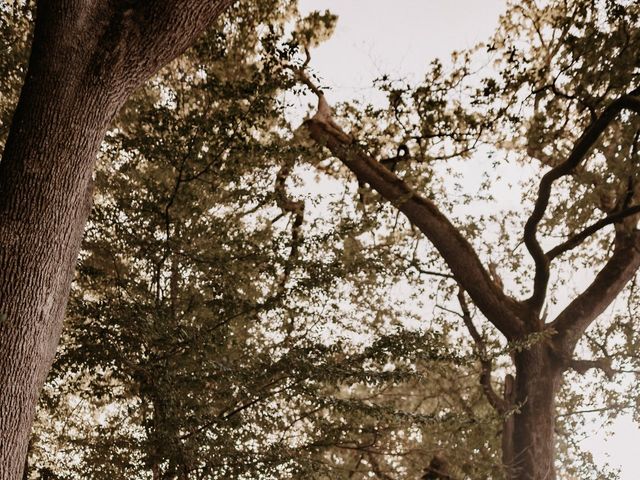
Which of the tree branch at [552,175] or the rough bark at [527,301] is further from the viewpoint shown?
the rough bark at [527,301]

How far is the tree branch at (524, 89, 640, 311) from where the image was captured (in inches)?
293

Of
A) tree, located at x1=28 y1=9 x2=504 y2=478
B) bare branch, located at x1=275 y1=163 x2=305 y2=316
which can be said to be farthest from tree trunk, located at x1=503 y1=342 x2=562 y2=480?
bare branch, located at x1=275 y1=163 x2=305 y2=316

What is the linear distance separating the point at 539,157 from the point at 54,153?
9378 millimetres

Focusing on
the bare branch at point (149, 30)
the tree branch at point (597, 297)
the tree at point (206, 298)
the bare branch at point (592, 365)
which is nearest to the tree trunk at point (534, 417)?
the tree branch at point (597, 297)

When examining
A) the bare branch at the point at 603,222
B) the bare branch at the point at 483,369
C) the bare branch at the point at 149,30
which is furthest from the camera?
the bare branch at the point at 483,369

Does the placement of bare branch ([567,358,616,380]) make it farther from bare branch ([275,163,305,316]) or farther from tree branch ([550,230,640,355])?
bare branch ([275,163,305,316])

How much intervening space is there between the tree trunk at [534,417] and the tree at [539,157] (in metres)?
0.02

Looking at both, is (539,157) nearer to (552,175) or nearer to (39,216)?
(552,175)

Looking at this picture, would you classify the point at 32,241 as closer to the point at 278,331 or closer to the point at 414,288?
the point at 278,331

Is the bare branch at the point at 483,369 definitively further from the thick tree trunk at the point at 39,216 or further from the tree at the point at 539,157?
the thick tree trunk at the point at 39,216

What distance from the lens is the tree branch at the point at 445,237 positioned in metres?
9.26

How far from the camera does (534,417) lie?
8.91 metres

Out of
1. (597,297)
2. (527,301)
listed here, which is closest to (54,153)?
(527,301)

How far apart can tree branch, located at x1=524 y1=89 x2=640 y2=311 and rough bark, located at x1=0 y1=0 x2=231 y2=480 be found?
19.1 ft
